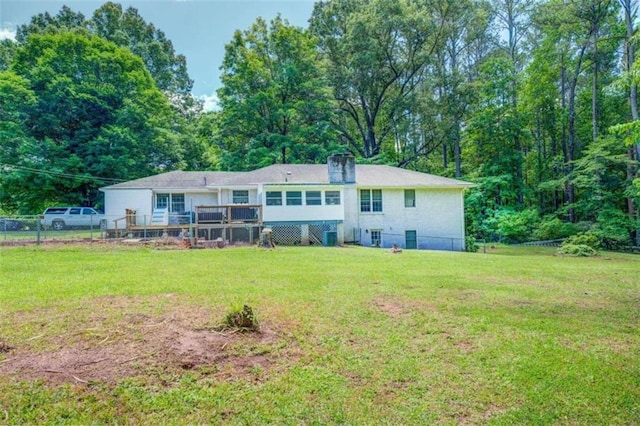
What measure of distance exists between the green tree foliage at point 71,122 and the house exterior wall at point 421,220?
63.4 feet

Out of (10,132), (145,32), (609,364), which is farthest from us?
(145,32)

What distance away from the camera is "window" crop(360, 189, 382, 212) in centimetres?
2044

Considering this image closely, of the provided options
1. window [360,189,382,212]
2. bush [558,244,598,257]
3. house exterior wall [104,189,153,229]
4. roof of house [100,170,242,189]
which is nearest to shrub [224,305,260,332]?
window [360,189,382,212]

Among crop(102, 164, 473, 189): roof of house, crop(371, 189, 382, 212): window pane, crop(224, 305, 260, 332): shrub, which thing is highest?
crop(102, 164, 473, 189): roof of house

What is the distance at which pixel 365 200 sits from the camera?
20484mm

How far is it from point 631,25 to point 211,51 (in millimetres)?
31348

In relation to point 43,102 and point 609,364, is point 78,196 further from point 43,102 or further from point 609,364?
point 609,364

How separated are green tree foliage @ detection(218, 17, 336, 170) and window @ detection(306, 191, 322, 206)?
1159cm

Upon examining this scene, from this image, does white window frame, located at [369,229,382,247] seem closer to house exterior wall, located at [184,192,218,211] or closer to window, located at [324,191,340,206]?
window, located at [324,191,340,206]

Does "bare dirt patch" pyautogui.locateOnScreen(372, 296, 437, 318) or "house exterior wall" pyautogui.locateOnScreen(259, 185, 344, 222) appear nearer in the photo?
"bare dirt patch" pyautogui.locateOnScreen(372, 296, 437, 318)

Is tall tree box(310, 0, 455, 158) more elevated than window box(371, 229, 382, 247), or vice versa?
tall tree box(310, 0, 455, 158)

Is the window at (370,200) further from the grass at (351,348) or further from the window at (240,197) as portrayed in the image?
the grass at (351,348)

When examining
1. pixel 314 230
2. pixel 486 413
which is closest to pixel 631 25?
pixel 314 230

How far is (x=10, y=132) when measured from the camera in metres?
23.8
